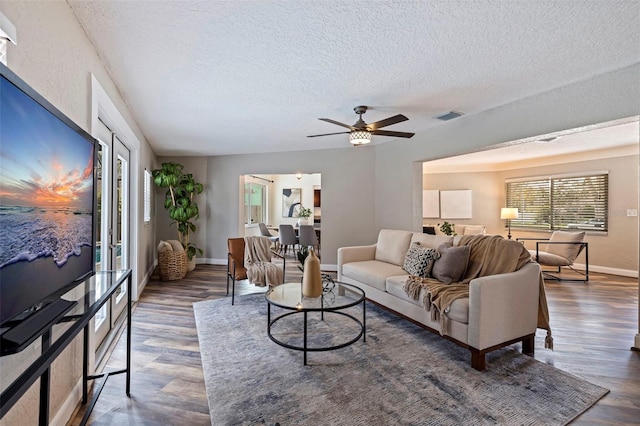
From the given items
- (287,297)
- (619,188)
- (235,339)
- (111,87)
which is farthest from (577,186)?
(111,87)

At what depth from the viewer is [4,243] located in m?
0.99

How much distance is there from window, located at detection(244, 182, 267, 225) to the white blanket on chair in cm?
421

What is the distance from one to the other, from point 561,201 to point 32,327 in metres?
8.59

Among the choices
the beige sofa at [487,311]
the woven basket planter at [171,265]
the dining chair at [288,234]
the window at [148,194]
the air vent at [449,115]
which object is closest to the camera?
the beige sofa at [487,311]

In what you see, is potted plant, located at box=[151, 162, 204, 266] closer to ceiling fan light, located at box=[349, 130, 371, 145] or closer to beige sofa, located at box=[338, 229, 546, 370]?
ceiling fan light, located at box=[349, 130, 371, 145]

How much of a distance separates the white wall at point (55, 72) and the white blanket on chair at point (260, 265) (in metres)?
2.11

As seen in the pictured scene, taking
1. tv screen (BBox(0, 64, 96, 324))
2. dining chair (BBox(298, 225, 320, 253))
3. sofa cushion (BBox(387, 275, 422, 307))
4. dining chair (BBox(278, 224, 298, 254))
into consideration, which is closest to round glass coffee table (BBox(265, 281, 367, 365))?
sofa cushion (BBox(387, 275, 422, 307))

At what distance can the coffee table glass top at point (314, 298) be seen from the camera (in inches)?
105

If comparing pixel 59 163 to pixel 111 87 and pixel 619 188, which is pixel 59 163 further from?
pixel 619 188

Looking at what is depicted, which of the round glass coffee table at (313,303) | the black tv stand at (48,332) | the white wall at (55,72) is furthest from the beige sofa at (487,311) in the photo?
the white wall at (55,72)

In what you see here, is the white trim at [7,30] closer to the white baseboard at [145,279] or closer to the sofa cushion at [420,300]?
the sofa cushion at [420,300]

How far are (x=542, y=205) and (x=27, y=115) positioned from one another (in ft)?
28.5

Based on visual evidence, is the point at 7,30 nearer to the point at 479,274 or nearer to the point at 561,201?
the point at 479,274

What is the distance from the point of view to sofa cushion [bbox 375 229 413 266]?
4.07 m
